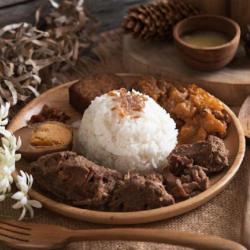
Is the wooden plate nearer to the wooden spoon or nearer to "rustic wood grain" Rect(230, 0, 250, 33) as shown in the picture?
the wooden spoon

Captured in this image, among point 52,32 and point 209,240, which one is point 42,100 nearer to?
point 52,32

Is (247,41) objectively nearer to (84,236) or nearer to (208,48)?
(208,48)

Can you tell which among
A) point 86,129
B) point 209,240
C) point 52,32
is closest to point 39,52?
point 52,32

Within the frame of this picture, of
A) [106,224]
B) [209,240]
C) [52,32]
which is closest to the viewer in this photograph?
[209,240]

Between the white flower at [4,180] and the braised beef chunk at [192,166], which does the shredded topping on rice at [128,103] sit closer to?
the braised beef chunk at [192,166]

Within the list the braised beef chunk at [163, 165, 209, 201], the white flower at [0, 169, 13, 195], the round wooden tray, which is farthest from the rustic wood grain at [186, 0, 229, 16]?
the white flower at [0, 169, 13, 195]

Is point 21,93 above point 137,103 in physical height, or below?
below

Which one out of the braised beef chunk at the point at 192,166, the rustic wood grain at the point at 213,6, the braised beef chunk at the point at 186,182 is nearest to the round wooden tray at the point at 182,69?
the rustic wood grain at the point at 213,6
